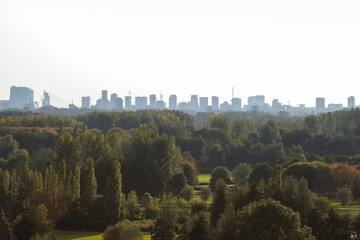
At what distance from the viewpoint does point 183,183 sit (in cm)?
5594

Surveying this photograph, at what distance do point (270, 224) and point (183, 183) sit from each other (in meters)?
27.6

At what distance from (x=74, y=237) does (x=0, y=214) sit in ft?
45.1

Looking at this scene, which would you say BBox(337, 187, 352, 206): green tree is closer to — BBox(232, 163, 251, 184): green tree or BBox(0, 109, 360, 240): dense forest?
BBox(0, 109, 360, 240): dense forest

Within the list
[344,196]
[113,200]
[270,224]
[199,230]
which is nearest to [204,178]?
[344,196]

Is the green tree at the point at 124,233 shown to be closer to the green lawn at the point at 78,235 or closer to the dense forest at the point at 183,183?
the dense forest at the point at 183,183

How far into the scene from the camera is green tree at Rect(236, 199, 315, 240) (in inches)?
1120

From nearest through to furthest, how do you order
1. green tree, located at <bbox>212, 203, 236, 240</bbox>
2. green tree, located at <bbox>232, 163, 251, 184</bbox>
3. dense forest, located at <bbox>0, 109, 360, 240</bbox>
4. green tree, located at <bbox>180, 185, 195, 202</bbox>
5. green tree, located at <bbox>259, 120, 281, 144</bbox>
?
green tree, located at <bbox>212, 203, 236, 240</bbox>
dense forest, located at <bbox>0, 109, 360, 240</bbox>
green tree, located at <bbox>180, 185, 195, 202</bbox>
green tree, located at <bbox>232, 163, 251, 184</bbox>
green tree, located at <bbox>259, 120, 281, 144</bbox>

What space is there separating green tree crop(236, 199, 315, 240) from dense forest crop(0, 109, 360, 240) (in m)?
0.05

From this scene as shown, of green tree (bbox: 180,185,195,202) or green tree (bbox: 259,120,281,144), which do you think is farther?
green tree (bbox: 259,120,281,144)

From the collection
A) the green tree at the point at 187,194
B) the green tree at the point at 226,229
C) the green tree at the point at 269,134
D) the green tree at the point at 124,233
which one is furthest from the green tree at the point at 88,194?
the green tree at the point at 269,134

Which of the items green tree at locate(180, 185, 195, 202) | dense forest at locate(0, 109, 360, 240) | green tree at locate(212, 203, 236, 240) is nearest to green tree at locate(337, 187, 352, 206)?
dense forest at locate(0, 109, 360, 240)

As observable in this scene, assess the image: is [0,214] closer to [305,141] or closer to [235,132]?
[305,141]

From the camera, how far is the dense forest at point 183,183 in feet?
105

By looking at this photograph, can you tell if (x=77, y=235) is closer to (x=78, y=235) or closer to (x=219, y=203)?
(x=78, y=235)
